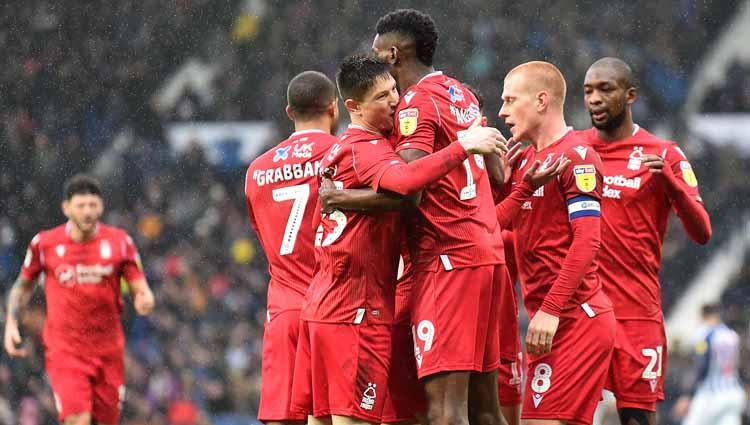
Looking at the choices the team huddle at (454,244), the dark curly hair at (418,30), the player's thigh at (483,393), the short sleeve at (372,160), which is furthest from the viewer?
the dark curly hair at (418,30)

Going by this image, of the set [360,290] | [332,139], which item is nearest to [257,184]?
[332,139]

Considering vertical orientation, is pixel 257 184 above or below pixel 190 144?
below

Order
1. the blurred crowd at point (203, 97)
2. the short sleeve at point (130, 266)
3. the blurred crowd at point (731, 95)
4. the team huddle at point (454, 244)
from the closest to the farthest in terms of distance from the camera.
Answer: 1. the team huddle at point (454, 244)
2. the short sleeve at point (130, 266)
3. the blurred crowd at point (203, 97)
4. the blurred crowd at point (731, 95)

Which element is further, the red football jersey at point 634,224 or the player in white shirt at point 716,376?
the player in white shirt at point 716,376

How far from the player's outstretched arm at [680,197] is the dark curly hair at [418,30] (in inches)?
59.2

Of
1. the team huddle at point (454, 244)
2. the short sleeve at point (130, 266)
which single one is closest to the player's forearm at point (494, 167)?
the team huddle at point (454, 244)

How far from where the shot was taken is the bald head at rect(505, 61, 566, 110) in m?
6.15

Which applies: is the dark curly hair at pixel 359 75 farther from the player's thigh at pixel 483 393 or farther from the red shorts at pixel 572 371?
the red shorts at pixel 572 371

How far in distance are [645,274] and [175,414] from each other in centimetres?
891

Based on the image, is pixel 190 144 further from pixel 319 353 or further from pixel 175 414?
pixel 319 353

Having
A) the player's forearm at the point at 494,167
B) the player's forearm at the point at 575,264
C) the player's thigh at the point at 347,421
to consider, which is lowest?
the player's thigh at the point at 347,421

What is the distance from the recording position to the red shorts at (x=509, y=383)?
21.1ft

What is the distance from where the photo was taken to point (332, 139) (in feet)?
22.0

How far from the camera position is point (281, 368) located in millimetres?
6695
